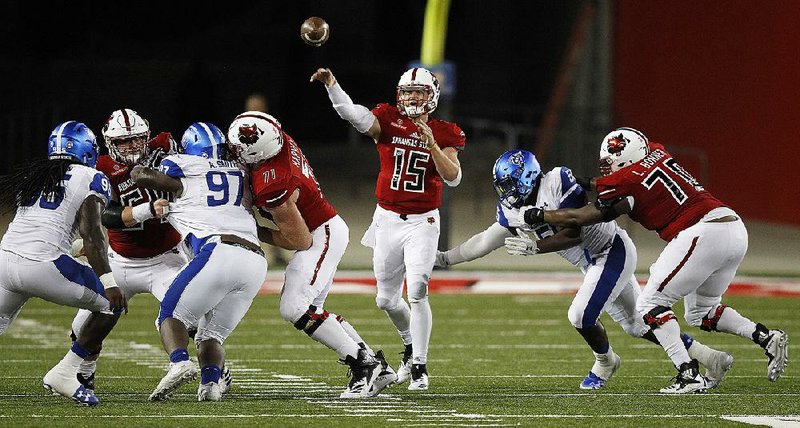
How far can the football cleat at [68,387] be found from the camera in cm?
700

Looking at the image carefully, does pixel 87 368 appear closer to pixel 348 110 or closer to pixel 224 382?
pixel 224 382

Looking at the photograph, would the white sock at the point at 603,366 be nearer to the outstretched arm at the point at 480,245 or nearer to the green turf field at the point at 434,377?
the green turf field at the point at 434,377

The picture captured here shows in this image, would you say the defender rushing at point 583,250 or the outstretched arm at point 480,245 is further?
the outstretched arm at point 480,245

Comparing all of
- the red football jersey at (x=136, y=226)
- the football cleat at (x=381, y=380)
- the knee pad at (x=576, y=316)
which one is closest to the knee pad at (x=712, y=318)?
the knee pad at (x=576, y=316)

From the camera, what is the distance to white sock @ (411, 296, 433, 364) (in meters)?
7.82

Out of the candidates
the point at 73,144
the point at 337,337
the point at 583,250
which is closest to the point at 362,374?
the point at 337,337

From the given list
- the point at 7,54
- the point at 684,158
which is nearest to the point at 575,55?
the point at 684,158

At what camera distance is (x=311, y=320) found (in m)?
7.36

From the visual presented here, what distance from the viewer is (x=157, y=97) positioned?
79.7 ft

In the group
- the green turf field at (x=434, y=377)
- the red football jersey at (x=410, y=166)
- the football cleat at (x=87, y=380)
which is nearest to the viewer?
the green turf field at (x=434, y=377)

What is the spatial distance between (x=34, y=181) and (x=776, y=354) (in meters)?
4.07

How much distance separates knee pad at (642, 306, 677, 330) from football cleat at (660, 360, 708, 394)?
0.84 ft

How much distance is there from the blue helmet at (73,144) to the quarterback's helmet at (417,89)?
1.81 metres

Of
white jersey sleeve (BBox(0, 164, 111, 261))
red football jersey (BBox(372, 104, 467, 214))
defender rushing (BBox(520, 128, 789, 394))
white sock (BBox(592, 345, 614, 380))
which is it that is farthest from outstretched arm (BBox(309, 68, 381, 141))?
white sock (BBox(592, 345, 614, 380))
